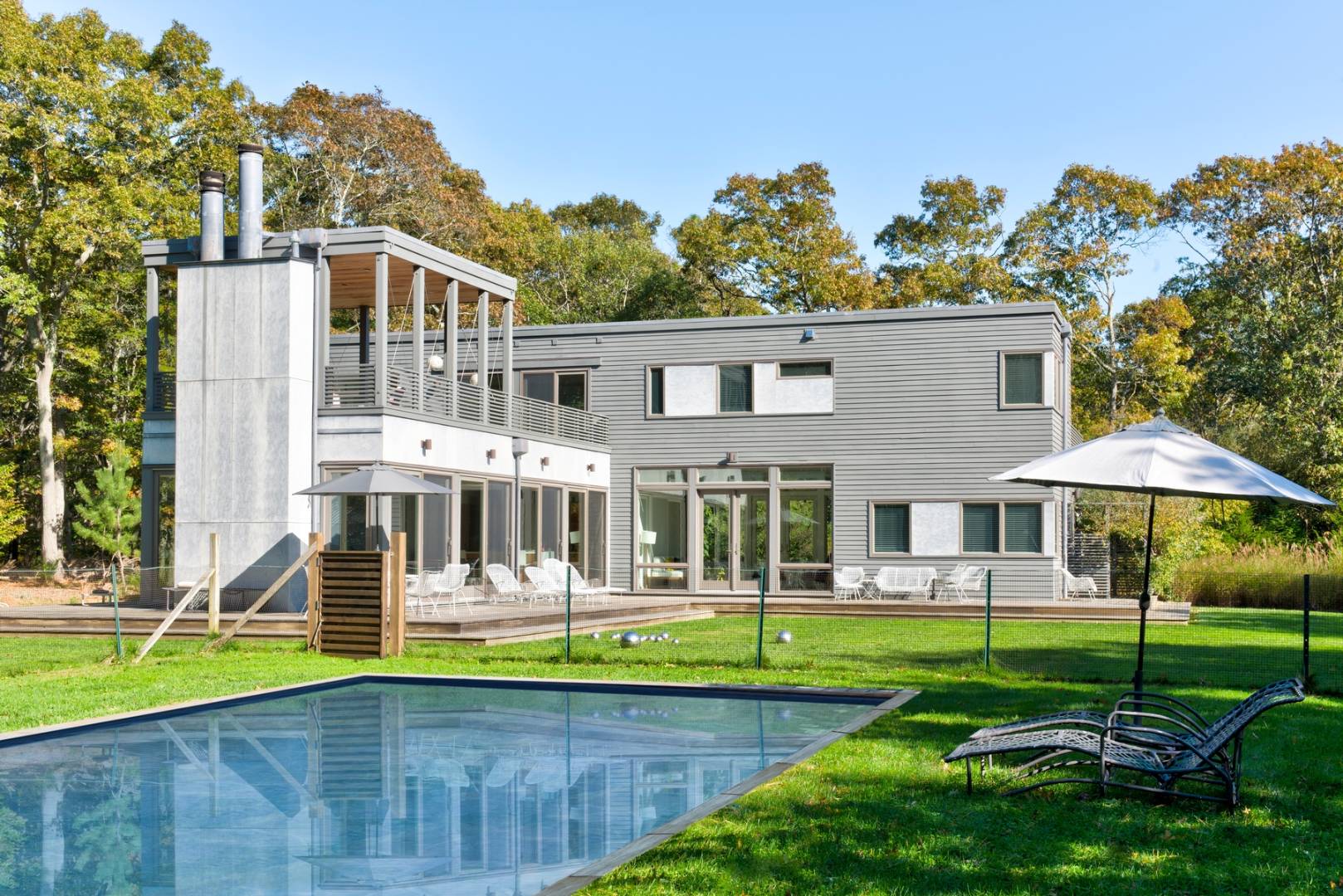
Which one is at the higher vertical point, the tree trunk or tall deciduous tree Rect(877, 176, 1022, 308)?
tall deciduous tree Rect(877, 176, 1022, 308)

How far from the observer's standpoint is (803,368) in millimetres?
24781

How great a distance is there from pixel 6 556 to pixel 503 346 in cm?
1676

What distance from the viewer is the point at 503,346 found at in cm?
2261

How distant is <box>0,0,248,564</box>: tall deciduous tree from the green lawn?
18052 millimetres

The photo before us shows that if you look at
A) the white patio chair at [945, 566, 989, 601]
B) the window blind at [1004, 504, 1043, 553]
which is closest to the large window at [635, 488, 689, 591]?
the white patio chair at [945, 566, 989, 601]

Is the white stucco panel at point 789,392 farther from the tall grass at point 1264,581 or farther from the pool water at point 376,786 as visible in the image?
the pool water at point 376,786

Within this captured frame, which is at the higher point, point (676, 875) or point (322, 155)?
point (322, 155)

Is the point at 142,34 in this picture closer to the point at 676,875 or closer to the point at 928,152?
the point at 928,152

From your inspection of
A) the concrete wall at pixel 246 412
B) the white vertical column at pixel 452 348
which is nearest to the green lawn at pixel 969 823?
the concrete wall at pixel 246 412

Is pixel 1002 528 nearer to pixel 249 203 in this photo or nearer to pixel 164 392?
pixel 249 203

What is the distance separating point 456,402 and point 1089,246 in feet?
76.1

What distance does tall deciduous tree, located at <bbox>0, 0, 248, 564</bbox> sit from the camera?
2686 cm

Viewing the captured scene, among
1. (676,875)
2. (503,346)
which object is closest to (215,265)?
(503,346)

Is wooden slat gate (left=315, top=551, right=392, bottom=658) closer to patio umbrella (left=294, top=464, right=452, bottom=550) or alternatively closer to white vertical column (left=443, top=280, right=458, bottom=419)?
patio umbrella (left=294, top=464, right=452, bottom=550)
